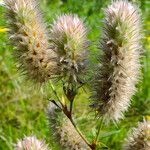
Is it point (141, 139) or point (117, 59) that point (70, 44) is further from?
point (141, 139)

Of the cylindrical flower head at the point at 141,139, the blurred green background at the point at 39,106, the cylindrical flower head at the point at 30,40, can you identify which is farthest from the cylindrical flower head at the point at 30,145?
the blurred green background at the point at 39,106

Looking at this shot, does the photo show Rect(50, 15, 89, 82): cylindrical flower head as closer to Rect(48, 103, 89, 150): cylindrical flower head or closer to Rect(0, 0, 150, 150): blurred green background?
Rect(48, 103, 89, 150): cylindrical flower head

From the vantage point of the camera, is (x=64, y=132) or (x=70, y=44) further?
(x=64, y=132)

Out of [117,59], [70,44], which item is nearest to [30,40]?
[70,44]

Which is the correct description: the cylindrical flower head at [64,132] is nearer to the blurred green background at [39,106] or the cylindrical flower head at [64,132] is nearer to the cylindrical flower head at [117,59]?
the cylindrical flower head at [117,59]

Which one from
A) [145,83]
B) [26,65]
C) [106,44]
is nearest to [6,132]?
[145,83]

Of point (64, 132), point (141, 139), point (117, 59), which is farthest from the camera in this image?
point (64, 132)
